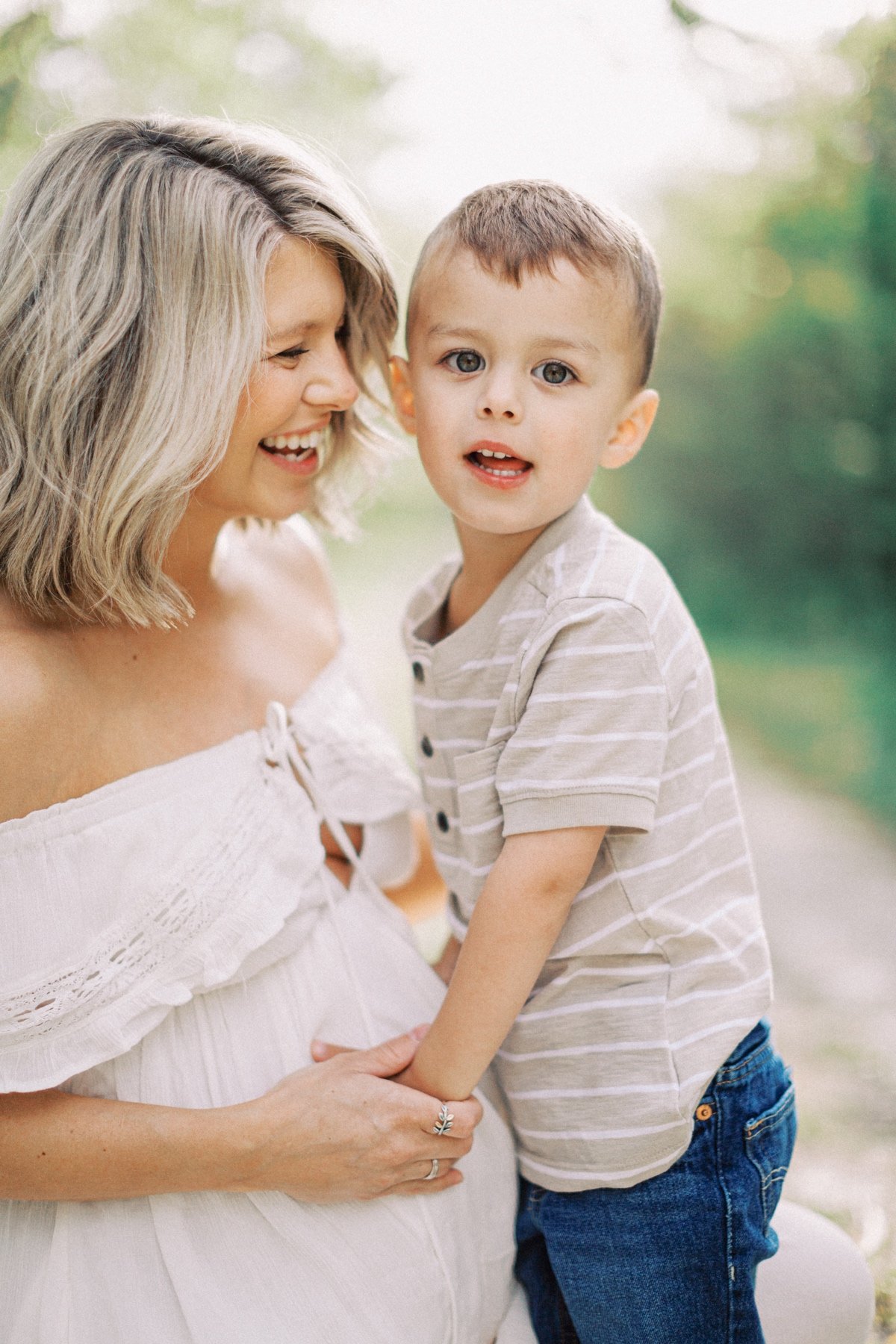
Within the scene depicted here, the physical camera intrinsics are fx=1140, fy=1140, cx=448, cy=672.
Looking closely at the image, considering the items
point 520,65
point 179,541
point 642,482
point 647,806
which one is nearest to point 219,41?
point 520,65

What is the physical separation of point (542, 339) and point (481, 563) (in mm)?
303

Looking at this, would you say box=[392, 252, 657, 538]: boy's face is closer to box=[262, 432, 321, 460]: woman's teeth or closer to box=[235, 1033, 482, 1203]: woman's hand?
box=[262, 432, 321, 460]: woman's teeth

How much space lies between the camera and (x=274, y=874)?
137 cm

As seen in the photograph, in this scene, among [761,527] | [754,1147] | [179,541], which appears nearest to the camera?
[754,1147]

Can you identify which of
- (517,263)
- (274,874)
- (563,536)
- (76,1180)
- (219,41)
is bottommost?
(76,1180)

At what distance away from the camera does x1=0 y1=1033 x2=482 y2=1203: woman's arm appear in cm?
122

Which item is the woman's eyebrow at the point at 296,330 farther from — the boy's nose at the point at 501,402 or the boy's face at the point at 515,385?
the boy's nose at the point at 501,402

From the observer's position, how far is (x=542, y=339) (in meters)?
1.23

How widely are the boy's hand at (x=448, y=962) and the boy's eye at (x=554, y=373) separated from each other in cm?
78

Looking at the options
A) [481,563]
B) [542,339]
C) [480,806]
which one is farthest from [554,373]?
[480,806]

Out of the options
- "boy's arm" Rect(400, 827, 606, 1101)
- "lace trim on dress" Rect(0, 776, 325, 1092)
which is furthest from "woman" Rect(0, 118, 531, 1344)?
"boy's arm" Rect(400, 827, 606, 1101)

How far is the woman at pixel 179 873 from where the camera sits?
1.23 meters

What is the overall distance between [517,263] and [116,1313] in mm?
1210

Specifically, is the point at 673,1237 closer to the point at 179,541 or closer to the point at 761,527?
the point at 179,541
